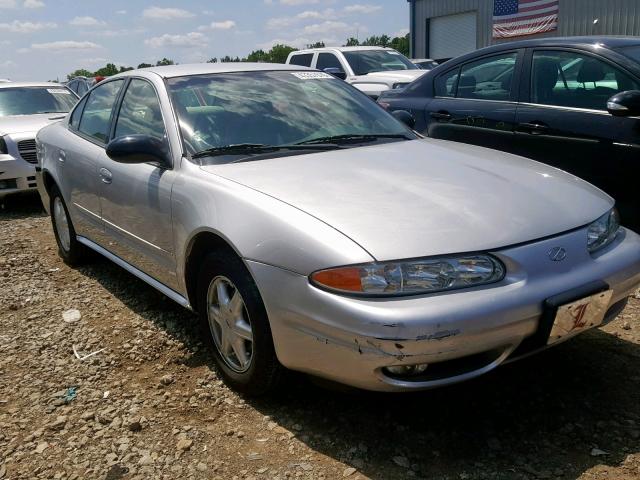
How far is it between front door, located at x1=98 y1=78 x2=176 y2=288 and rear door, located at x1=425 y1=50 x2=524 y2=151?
2527 millimetres

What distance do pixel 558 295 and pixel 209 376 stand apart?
166 centimetres

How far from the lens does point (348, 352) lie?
7.34 ft

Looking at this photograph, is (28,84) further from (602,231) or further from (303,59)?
(602,231)

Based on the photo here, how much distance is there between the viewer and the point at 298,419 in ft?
8.88

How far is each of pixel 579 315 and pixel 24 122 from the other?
739cm

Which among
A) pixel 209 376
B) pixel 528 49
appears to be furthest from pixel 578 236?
pixel 528 49

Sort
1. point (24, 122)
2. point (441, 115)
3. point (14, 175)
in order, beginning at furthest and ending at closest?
point (24, 122) → point (14, 175) → point (441, 115)

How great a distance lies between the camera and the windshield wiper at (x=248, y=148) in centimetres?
315

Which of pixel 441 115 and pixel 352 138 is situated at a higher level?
pixel 352 138

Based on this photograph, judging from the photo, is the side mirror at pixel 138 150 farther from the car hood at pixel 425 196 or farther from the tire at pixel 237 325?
the tire at pixel 237 325

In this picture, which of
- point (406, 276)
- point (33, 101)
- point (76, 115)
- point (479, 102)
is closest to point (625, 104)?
point (479, 102)

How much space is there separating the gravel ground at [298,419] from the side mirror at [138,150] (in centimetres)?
101

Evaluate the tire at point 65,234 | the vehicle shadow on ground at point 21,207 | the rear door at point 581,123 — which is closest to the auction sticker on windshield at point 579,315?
the rear door at point 581,123

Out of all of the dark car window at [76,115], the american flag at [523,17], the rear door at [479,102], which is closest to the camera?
the dark car window at [76,115]
